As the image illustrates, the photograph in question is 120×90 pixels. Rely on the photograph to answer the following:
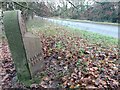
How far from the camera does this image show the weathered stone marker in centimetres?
372

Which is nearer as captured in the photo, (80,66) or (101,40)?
(80,66)

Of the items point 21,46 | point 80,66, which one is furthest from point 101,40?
point 21,46

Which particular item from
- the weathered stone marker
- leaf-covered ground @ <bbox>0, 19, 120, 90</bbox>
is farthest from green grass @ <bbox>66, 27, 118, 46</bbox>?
the weathered stone marker

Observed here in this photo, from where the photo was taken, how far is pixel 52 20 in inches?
427

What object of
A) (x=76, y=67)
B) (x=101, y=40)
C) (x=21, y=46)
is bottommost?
(x=76, y=67)

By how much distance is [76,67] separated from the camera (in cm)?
422

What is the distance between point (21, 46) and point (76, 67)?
1.27m

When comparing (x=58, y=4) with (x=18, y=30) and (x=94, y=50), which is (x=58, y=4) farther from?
(x=18, y=30)

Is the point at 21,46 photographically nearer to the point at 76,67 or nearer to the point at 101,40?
the point at 76,67

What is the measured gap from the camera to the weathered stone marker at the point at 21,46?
3.72 metres

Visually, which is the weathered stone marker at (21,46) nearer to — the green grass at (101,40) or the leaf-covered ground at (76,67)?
the leaf-covered ground at (76,67)

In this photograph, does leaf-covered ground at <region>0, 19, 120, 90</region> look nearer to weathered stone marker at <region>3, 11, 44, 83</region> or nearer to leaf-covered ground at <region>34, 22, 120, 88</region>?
leaf-covered ground at <region>34, 22, 120, 88</region>

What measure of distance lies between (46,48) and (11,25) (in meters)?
1.96

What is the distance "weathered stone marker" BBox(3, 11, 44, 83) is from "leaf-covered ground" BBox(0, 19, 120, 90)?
276mm
